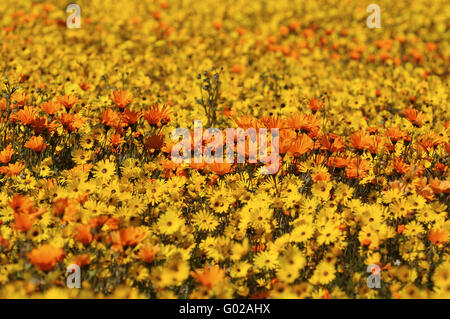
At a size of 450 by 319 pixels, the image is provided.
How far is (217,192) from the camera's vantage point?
3.53 metres

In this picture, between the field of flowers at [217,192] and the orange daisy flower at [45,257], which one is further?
the field of flowers at [217,192]

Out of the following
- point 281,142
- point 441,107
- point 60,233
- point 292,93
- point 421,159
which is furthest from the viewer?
point 292,93

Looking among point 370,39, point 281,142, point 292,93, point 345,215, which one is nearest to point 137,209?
point 281,142

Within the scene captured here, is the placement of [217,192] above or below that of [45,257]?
above

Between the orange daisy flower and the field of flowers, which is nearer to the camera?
the orange daisy flower

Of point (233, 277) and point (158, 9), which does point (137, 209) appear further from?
point (158, 9)

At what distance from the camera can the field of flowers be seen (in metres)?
2.78

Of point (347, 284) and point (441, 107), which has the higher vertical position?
point (441, 107)

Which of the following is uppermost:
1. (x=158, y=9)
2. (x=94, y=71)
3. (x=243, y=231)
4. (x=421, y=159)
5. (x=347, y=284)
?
(x=158, y=9)

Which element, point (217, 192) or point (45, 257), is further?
point (217, 192)

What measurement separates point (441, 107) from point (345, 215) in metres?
3.31

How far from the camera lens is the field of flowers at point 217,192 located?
2775 mm

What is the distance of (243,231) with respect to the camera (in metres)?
3.18

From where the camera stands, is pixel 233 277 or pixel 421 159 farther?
pixel 421 159
